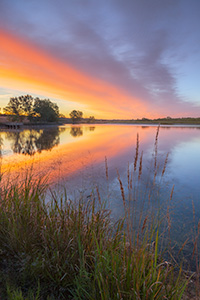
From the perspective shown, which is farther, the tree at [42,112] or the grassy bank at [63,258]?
the tree at [42,112]

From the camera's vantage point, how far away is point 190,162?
1299cm

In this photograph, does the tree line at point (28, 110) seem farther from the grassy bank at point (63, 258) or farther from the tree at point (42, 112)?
the grassy bank at point (63, 258)

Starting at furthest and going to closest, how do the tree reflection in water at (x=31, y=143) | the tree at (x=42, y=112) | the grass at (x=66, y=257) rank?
the tree at (x=42, y=112), the tree reflection in water at (x=31, y=143), the grass at (x=66, y=257)

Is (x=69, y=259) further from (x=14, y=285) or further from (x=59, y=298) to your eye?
(x=14, y=285)

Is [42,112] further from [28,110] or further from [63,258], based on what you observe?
[63,258]

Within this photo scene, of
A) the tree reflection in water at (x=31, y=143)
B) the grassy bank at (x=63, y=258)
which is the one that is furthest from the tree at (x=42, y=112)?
the grassy bank at (x=63, y=258)

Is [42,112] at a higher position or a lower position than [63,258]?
higher

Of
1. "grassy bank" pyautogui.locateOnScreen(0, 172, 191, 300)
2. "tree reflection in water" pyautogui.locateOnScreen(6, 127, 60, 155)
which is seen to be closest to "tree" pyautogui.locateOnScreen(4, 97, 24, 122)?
"tree reflection in water" pyautogui.locateOnScreen(6, 127, 60, 155)

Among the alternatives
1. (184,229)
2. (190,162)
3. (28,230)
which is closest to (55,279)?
(28,230)

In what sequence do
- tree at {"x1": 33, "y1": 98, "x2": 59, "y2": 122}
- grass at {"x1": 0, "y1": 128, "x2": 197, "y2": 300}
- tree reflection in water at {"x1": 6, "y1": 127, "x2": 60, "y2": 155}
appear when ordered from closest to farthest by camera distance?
grass at {"x1": 0, "y1": 128, "x2": 197, "y2": 300} → tree reflection in water at {"x1": 6, "y1": 127, "x2": 60, "y2": 155} → tree at {"x1": 33, "y1": 98, "x2": 59, "y2": 122}

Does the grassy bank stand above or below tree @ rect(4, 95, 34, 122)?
below

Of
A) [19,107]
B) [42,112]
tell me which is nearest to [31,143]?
[42,112]

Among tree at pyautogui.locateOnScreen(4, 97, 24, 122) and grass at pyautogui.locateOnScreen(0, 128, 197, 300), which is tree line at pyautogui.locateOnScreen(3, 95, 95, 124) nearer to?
tree at pyautogui.locateOnScreen(4, 97, 24, 122)

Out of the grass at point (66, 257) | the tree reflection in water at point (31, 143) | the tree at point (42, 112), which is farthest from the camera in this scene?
the tree at point (42, 112)
